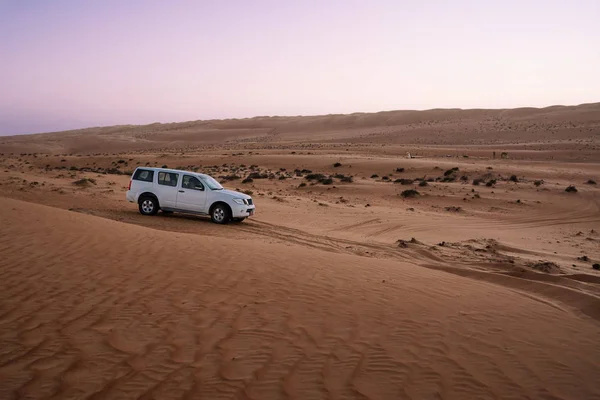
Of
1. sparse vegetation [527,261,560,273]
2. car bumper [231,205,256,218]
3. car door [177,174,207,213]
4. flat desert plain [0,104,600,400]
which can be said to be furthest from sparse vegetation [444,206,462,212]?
car door [177,174,207,213]

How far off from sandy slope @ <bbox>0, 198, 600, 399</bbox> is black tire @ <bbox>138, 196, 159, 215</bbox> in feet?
25.1

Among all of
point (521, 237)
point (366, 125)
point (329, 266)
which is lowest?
point (521, 237)

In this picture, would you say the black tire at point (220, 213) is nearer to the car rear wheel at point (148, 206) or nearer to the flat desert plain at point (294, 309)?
the flat desert plain at point (294, 309)

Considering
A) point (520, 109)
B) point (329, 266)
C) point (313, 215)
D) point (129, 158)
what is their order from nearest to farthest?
point (329, 266) < point (313, 215) < point (129, 158) < point (520, 109)

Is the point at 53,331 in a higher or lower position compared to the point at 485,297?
higher

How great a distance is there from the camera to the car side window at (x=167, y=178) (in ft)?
53.3

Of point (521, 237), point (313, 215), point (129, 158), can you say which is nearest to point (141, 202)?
point (313, 215)

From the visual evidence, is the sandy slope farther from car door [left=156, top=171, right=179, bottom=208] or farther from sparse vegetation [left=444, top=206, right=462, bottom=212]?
sparse vegetation [left=444, top=206, right=462, bottom=212]

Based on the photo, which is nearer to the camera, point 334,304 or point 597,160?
point 334,304

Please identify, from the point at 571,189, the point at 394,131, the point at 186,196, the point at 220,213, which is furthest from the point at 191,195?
the point at 394,131

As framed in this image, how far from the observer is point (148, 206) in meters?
16.7

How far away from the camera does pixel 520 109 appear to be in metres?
104

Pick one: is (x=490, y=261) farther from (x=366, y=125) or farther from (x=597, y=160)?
(x=366, y=125)

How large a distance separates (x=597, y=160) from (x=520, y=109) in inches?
2702
